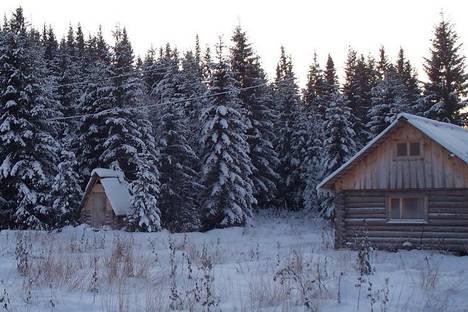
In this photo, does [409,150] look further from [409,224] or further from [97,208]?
[97,208]

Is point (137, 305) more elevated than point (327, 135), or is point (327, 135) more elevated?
point (327, 135)

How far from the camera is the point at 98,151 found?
4109 cm

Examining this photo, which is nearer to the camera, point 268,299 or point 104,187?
point 268,299

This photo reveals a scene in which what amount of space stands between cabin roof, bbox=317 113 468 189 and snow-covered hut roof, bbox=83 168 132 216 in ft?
51.1

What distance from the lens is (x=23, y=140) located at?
3200 centimetres

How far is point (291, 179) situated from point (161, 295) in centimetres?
4089

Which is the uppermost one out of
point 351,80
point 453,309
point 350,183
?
point 351,80

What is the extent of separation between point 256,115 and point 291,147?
17.4ft

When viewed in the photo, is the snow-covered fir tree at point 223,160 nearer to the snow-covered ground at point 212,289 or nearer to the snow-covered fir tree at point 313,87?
the snow-covered ground at point 212,289

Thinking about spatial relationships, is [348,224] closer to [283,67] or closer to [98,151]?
[98,151]

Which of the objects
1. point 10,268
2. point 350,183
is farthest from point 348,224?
point 10,268

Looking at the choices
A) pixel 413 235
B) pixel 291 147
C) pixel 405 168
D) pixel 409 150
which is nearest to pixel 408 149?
pixel 409 150

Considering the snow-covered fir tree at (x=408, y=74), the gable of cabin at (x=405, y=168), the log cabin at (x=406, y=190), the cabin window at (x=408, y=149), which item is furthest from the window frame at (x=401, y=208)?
the snow-covered fir tree at (x=408, y=74)

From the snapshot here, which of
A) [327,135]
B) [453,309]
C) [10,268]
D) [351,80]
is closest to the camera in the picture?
[453,309]
